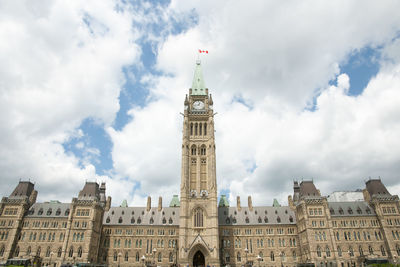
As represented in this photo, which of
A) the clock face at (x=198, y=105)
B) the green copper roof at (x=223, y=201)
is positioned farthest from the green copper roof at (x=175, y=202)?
the clock face at (x=198, y=105)

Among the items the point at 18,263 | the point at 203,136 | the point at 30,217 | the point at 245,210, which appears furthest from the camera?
the point at 245,210

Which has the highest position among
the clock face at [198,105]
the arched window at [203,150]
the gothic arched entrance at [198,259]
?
the clock face at [198,105]

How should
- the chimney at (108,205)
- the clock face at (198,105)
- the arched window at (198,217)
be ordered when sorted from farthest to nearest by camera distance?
the clock face at (198,105)
the chimney at (108,205)
the arched window at (198,217)

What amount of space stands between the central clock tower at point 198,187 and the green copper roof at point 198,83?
0.86 metres

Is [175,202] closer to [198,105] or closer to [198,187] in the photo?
[198,187]

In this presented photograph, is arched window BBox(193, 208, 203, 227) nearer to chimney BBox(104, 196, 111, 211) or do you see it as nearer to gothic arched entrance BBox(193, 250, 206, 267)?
gothic arched entrance BBox(193, 250, 206, 267)

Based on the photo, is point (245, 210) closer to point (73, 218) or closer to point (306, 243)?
point (306, 243)

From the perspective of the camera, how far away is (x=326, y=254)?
6631 centimetres

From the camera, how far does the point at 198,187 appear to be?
71.7 m

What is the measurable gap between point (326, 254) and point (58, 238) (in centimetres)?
6632

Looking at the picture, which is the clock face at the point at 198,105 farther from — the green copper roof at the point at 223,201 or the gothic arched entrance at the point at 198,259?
the gothic arched entrance at the point at 198,259

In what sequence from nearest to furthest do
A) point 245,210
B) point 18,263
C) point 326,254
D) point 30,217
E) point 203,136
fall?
1. point 18,263
2. point 326,254
3. point 30,217
4. point 203,136
5. point 245,210

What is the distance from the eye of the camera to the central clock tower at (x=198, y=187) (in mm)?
65188

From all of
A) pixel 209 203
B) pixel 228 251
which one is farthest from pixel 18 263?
pixel 228 251
